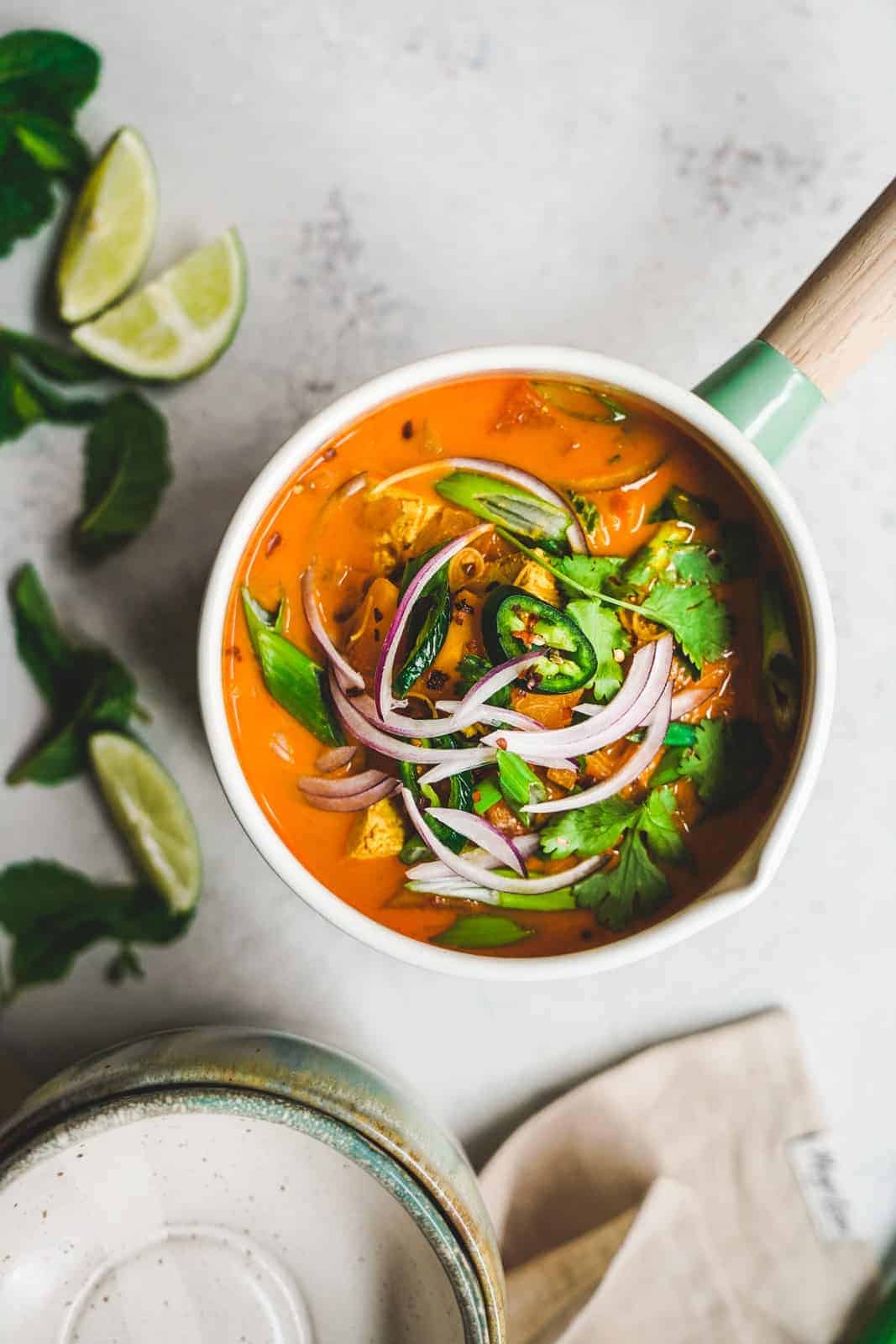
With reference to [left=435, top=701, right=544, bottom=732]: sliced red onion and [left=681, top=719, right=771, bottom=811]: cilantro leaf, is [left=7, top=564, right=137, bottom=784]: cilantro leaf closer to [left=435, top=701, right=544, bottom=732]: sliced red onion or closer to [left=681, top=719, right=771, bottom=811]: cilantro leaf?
[left=435, top=701, right=544, bottom=732]: sliced red onion

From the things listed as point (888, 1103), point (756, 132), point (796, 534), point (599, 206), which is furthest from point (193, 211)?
point (888, 1103)

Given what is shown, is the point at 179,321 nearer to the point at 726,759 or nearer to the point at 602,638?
the point at 602,638

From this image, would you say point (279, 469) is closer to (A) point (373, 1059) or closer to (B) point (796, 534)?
(B) point (796, 534)

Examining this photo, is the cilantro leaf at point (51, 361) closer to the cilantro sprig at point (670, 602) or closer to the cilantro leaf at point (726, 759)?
the cilantro sprig at point (670, 602)

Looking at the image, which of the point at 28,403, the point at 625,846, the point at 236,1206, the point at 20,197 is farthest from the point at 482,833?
the point at 20,197

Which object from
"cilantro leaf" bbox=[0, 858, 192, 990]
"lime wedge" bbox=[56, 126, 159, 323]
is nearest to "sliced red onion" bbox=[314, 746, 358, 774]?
"cilantro leaf" bbox=[0, 858, 192, 990]
